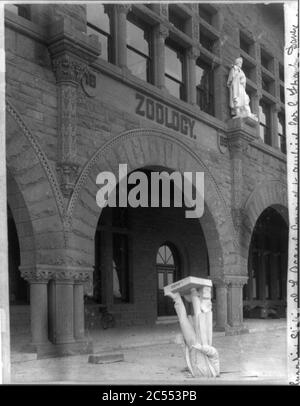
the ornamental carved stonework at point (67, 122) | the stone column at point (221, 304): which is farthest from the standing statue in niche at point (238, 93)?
the ornamental carved stonework at point (67, 122)

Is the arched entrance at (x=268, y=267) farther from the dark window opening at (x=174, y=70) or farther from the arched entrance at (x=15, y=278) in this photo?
the arched entrance at (x=15, y=278)

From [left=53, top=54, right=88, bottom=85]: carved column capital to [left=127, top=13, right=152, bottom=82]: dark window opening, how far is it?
6.29ft

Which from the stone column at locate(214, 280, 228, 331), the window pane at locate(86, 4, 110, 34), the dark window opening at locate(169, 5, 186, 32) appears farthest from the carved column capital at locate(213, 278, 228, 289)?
the window pane at locate(86, 4, 110, 34)

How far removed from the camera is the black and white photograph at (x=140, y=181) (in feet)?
24.9

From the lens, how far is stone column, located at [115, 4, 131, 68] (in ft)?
34.7

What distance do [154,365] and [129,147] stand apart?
12.1 feet

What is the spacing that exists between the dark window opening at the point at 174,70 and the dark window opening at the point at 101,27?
6.39 ft

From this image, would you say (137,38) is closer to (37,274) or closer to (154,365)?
(37,274)

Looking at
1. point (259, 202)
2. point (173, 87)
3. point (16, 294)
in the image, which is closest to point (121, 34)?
point (173, 87)

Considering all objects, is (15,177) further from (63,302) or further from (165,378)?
(165,378)

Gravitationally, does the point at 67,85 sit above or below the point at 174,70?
below

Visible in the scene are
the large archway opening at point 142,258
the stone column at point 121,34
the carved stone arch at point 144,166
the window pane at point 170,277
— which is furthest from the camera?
the window pane at point 170,277

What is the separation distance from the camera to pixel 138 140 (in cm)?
1067

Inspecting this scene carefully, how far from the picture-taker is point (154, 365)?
881cm
